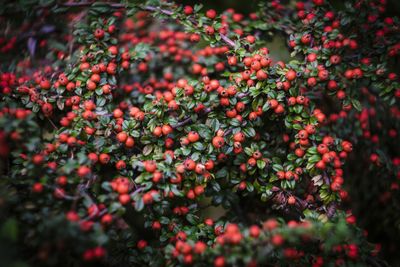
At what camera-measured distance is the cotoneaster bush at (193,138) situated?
6.58 ft

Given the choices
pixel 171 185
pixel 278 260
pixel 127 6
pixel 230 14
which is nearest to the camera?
pixel 171 185

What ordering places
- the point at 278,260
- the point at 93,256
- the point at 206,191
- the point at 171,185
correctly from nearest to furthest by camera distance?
the point at 93,256 → the point at 171,185 → the point at 278,260 → the point at 206,191

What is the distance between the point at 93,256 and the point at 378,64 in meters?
2.46

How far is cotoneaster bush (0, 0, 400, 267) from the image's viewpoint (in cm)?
201

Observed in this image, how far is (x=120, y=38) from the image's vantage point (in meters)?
3.40

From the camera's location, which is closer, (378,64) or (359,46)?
(378,64)

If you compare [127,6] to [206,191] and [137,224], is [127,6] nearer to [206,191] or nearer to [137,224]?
[206,191]

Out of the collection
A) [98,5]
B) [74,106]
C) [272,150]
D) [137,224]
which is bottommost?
[137,224]

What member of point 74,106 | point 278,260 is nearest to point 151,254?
point 278,260

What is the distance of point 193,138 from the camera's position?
239 centimetres

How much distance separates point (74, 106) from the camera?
2.53m

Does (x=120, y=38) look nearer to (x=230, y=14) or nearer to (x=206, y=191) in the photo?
(x=230, y=14)

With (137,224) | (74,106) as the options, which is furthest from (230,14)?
(137,224)

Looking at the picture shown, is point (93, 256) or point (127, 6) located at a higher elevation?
point (127, 6)
